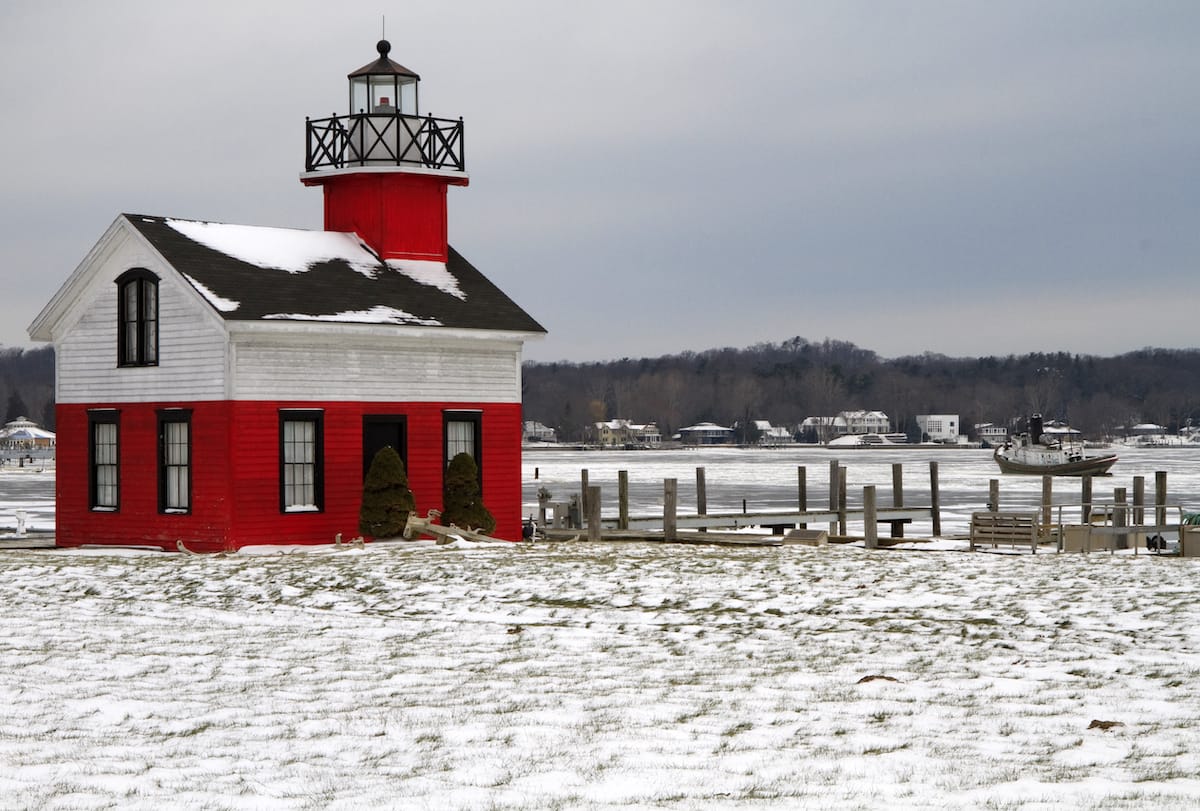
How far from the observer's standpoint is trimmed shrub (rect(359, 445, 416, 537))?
25.9 metres

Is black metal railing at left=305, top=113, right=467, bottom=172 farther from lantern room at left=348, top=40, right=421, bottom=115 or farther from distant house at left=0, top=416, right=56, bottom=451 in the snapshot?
distant house at left=0, top=416, right=56, bottom=451

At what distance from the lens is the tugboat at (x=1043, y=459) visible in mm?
95438

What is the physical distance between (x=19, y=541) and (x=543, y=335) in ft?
39.2

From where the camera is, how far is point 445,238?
30.6 m

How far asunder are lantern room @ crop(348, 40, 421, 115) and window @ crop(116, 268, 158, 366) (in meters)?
6.04

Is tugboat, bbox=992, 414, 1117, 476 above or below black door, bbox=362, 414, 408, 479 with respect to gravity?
below

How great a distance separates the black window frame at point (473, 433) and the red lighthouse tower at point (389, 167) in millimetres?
3999

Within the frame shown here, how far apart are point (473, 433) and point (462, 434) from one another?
0.78ft

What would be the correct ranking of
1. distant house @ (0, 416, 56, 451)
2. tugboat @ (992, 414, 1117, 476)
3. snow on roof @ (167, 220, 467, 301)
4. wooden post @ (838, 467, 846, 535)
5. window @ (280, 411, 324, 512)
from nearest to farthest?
window @ (280, 411, 324, 512)
snow on roof @ (167, 220, 467, 301)
wooden post @ (838, 467, 846, 535)
tugboat @ (992, 414, 1117, 476)
distant house @ (0, 416, 56, 451)

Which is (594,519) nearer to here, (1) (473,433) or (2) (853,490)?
(1) (473,433)

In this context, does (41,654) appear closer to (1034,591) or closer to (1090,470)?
(1034,591)

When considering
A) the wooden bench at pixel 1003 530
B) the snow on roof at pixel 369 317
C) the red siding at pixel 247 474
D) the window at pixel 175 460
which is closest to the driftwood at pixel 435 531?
the red siding at pixel 247 474

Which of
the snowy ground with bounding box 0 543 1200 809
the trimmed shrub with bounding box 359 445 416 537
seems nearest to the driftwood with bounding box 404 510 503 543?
A: the trimmed shrub with bounding box 359 445 416 537

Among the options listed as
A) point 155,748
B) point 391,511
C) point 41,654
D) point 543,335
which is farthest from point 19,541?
point 155,748
